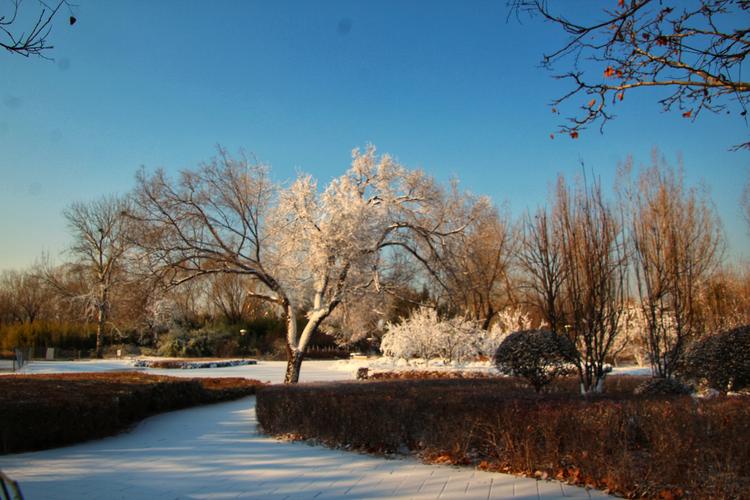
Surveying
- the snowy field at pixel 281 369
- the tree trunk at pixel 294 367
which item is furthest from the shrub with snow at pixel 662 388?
the snowy field at pixel 281 369

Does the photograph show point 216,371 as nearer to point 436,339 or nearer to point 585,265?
point 436,339

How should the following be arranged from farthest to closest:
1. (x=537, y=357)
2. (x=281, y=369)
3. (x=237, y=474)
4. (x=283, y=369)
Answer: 1. (x=283, y=369)
2. (x=281, y=369)
3. (x=537, y=357)
4. (x=237, y=474)

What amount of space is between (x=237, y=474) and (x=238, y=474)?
0.01 metres

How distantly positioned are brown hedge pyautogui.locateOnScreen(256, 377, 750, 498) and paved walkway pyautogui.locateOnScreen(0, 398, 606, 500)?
0.87 feet

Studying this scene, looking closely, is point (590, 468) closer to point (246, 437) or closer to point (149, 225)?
point (246, 437)

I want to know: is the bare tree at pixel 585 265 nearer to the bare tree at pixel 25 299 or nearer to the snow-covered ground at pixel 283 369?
the snow-covered ground at pixel 283 369

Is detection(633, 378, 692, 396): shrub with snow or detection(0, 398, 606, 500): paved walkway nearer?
detection(0, 398, 606, 500): paved walkway

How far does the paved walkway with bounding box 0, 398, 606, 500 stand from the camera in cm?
544

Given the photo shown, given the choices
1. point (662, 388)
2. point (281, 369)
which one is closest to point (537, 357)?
point (662, 388)

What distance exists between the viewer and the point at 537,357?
1109cm

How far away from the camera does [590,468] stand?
556cm

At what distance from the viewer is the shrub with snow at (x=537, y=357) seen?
10953 mm

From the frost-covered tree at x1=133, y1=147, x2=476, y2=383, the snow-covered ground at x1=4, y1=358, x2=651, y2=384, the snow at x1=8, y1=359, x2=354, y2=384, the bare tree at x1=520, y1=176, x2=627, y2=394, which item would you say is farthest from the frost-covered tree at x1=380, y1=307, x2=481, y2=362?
the bare tree at x1=520, y1=176, x2=627, y2=394

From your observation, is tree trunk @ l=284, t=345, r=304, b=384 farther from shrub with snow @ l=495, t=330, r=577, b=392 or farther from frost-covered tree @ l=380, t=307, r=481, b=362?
frost-covered tree @ l=380, t=307, r=481, b=362
